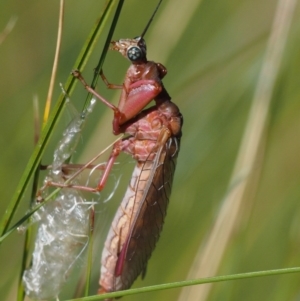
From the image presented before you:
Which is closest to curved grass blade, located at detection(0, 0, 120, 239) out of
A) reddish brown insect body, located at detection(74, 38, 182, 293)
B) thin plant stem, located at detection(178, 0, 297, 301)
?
reddish brown insect body, located at detection(74, 38, 182, 293)

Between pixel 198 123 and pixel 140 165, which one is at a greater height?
pixel 198 123

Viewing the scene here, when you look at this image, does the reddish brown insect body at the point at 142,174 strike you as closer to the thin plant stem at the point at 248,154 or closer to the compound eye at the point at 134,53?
the compound eye at the point at 134,53

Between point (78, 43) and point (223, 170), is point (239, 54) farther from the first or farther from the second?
point (78, 43)

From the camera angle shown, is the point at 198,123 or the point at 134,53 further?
the point at 198,123

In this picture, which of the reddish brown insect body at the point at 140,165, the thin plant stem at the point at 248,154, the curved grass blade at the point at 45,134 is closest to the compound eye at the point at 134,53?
the reddish brown insect body at the point at 140,165

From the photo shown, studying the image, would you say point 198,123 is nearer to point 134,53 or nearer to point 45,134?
point 134,53

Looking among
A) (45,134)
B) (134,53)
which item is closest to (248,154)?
(134,53)

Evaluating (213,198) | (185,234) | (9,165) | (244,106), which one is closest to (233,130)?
(244,106)

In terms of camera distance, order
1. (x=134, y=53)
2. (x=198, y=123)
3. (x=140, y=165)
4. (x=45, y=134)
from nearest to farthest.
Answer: (x=45, y=134) < (x=134, y=53) < (x=140, y=165) < (x=198, y=123)
